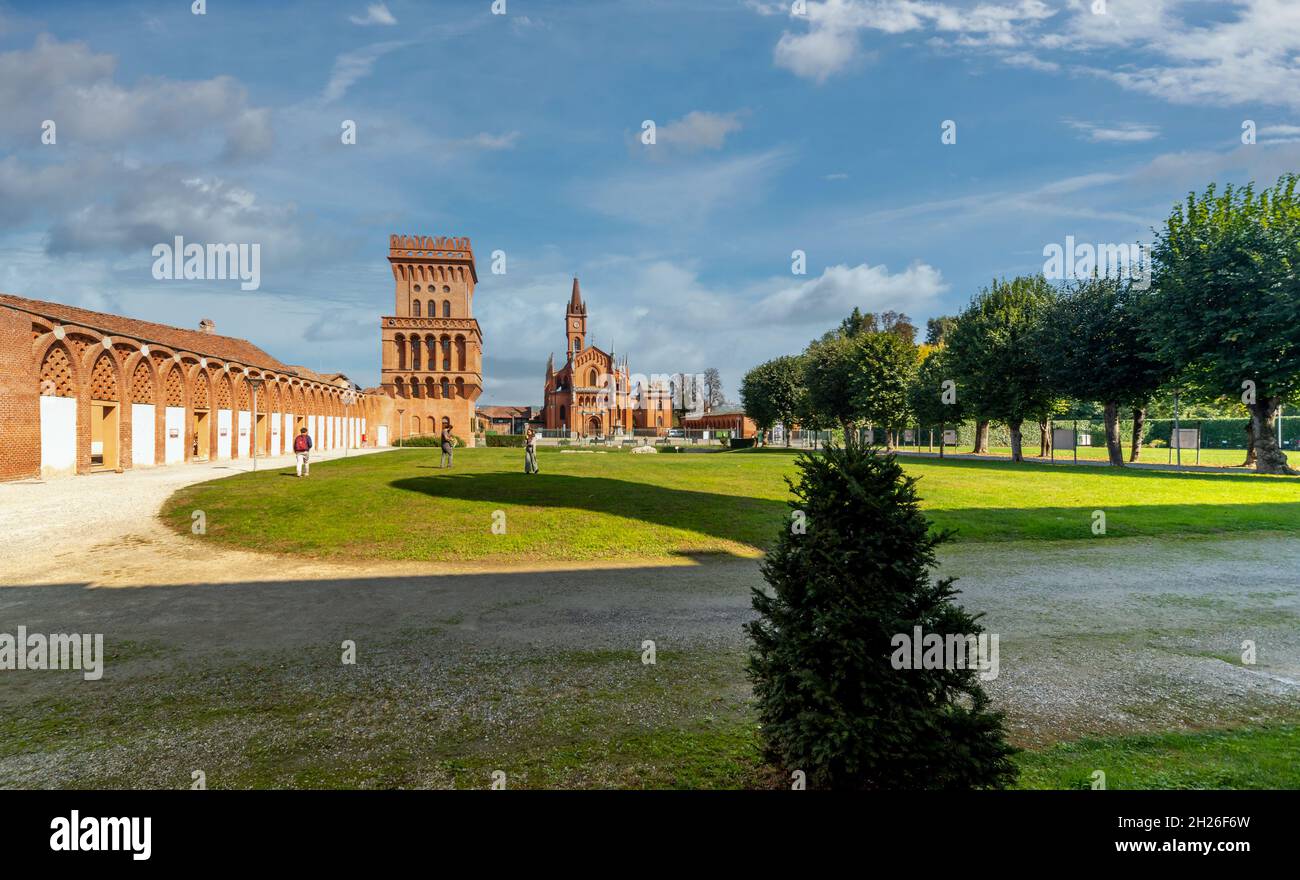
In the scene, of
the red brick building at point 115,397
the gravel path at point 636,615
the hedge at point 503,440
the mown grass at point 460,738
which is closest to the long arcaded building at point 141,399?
the red brick building at point 115,397

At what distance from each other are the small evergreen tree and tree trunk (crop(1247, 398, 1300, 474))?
40.4m

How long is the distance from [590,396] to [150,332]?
8409 cm

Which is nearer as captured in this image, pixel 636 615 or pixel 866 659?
pixel 866 659

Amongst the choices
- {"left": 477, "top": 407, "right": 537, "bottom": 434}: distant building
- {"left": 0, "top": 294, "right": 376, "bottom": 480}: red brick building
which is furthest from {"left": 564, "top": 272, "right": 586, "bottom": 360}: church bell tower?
{"left": 0, "top": 294, "right": 376, "bottom": 480}: red brick building

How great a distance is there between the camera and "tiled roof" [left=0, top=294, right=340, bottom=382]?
29.2 m

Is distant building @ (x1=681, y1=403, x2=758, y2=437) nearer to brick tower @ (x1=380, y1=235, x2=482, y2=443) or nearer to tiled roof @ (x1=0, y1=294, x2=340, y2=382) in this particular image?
brick tower @ (x1=380, y1=235, x2=482, y2=443)

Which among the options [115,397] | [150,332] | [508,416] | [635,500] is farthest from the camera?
[508,416]

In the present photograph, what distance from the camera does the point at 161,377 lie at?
34406 mm

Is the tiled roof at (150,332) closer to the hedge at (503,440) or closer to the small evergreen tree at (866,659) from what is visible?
the hedge at (503,440)

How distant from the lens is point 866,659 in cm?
341

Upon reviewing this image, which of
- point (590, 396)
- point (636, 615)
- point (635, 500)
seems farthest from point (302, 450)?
point (590, 396)

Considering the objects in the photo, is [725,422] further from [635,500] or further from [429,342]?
[635,500]

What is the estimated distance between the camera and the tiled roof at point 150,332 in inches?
1148

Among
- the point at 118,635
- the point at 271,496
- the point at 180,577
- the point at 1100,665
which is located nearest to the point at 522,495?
the point at 271,496
